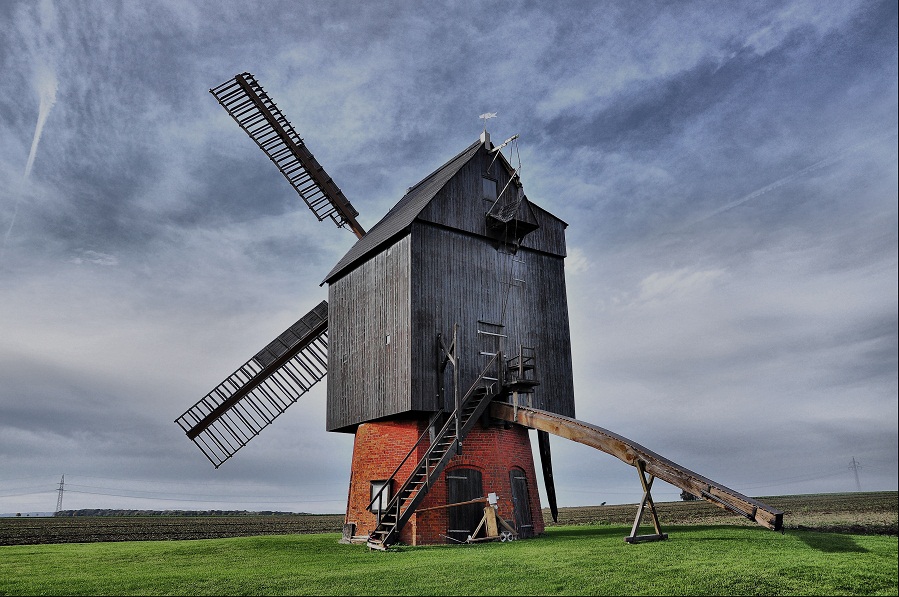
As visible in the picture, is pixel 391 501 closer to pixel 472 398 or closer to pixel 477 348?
pixel 472 398

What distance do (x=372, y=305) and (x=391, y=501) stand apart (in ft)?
21.5

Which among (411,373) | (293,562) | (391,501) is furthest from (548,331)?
(293,562)

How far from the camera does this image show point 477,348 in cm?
2059

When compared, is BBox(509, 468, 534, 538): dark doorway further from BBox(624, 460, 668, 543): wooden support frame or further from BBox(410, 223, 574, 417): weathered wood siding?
BBox(624, 460, 668, 543): wooden support frame

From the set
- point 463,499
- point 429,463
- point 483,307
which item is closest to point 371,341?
point 483,307

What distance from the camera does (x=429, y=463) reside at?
18.7 metres


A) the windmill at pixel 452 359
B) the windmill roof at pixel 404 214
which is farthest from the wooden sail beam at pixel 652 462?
the windmill roof at pixel 404 214

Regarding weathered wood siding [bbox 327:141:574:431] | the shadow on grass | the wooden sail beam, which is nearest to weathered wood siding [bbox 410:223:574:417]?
weathered wood siding [bbox 327:141:574:431]

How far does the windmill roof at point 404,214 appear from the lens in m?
21.2

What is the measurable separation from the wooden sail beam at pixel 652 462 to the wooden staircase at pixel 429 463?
129 centimetres

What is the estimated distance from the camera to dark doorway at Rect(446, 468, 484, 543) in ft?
61.6

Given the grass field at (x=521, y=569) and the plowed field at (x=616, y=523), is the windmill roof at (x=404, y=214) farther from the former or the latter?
the plowed field at (x=616, y=523)

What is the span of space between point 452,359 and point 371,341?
3594mm

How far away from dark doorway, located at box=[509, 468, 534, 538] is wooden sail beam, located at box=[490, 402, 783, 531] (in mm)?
2994
